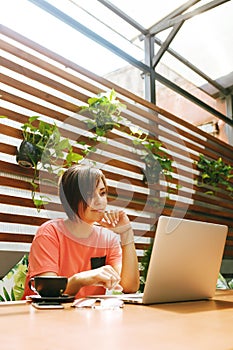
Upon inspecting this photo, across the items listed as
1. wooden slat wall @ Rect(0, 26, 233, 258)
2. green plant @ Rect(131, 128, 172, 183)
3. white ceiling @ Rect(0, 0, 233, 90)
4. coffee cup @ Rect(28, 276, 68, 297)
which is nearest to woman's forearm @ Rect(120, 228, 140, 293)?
coffee cup @ Rect(28, 276, 68, 297)

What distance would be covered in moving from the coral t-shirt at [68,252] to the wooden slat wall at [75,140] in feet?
2.73

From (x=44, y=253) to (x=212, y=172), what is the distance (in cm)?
318

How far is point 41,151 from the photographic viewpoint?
2.75m

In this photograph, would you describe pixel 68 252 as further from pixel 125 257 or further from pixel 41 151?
pixel 41 151

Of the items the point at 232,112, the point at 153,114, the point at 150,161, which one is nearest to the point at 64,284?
the point at 150,161

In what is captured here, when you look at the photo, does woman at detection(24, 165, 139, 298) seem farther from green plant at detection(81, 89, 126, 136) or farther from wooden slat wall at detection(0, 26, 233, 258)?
green plant at detection(81, 89, 126, 136)

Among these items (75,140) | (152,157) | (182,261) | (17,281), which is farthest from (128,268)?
(152,157)

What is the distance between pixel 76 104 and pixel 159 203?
1244 mm

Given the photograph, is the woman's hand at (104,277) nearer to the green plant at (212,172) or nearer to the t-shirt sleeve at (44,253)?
the t-shirt sleeve at (44,253)

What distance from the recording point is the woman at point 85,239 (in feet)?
5.99

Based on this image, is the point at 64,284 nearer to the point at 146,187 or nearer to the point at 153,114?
the point at 146,187

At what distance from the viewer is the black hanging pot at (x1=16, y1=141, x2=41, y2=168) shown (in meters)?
2.68

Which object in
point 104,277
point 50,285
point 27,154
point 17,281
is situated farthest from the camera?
point 27,154

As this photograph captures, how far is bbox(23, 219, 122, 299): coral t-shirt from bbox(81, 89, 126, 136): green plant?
4.21 feet
